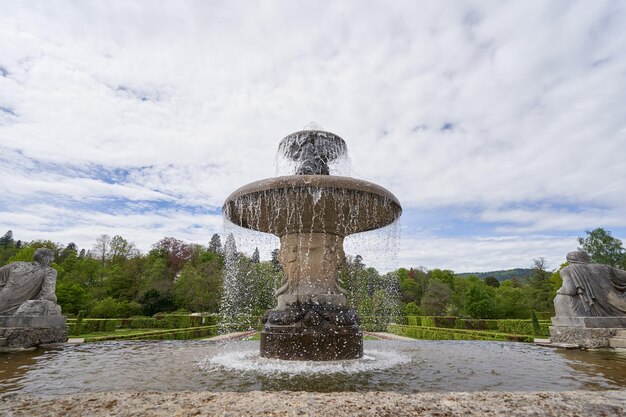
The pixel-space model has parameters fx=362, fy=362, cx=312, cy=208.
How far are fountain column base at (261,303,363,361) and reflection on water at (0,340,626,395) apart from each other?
233mm

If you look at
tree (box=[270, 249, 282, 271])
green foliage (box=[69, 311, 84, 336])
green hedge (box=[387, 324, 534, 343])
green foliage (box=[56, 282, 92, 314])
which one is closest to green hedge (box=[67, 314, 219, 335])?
green foliage (box=[69, 311, 84, 336])

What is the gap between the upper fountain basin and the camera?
21.8ft

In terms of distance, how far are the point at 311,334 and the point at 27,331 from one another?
6.99 meters

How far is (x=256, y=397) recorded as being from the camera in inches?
129

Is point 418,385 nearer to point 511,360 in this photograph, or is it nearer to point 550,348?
point 511,360

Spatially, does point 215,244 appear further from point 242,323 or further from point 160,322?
point 242,323

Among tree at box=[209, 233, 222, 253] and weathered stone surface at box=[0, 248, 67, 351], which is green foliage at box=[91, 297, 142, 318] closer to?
weathered stone surface at box=[0, 248, 67, 351]

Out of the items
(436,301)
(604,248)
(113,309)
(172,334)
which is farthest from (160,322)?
(604,248)

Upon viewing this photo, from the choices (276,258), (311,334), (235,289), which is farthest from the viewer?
(235,289)

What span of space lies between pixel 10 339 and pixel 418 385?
29.9 ft

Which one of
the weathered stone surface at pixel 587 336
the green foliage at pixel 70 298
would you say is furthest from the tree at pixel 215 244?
the weathered stone surface at pixel 587 336

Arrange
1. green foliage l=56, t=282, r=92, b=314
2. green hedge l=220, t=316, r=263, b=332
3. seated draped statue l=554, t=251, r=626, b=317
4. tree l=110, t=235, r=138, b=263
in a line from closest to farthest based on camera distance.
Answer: seated draped statue l=554, t=251, r=626, b=317 < green hedge l=220, t=316, r=263, b=332 < green foliage l=56, t=282, r=92, b=314 < tree l=110, t=235, r=138, b=263

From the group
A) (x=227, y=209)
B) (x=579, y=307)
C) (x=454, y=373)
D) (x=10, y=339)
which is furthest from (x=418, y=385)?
(x=10, y=339)

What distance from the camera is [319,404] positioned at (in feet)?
9.97
